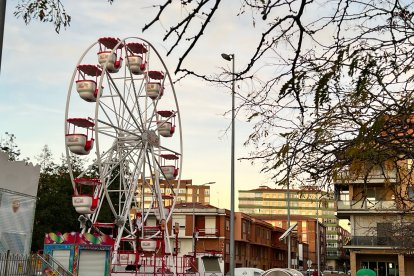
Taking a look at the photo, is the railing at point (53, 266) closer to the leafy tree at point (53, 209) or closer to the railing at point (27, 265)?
the railing at point (27, 265)

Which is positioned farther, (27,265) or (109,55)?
(109,55)

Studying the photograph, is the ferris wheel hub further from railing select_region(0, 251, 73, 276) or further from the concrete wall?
railing select_region(0, 251, 73, 276)

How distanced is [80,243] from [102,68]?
39.1 feet

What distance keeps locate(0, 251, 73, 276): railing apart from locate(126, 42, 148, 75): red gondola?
671 inches

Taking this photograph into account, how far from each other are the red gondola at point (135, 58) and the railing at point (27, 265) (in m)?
17.0

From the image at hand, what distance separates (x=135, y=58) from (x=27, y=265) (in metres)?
19.4

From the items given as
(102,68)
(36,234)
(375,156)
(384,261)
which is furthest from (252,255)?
(375,156)

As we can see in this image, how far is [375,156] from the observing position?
22.5ft

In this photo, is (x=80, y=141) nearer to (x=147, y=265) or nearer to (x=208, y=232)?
(x=147, y=265)

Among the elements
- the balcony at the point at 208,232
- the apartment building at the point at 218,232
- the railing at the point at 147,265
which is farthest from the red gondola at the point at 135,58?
the balcony at the point at 208,232

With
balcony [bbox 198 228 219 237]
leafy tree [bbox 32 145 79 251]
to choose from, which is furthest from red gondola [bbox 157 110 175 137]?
balcony [bbox 198 228 219 237]

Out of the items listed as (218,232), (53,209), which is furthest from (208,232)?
(53,209)

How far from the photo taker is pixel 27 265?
15.8 metres

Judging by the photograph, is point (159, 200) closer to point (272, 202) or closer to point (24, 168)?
point (24, 168)
